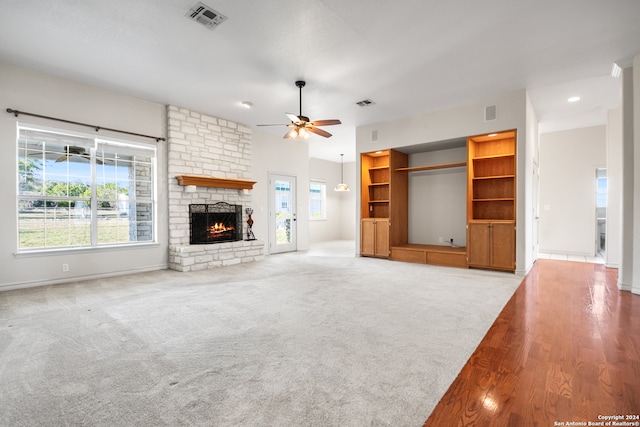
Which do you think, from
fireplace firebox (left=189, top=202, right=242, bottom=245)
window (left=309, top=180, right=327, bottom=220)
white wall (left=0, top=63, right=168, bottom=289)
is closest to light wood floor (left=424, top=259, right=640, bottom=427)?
fireplace firebox (left=189, top=202, right=242, bottom=245)

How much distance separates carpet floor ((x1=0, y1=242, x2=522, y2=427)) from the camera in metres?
1.65

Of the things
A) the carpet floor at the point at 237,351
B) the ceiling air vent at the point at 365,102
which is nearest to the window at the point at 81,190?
the carpet floor at the point at 237,351

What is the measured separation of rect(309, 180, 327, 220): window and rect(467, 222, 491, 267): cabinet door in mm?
6227

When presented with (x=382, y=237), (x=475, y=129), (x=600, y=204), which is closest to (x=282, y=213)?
(x=382, y=237)

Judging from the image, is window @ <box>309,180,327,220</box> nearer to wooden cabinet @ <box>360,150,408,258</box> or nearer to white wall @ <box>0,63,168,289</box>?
wooden cabinet @ <box>360,150,408,258</box>

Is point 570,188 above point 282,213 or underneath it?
above

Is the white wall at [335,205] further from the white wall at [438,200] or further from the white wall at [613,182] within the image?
the white wall at [613,182]

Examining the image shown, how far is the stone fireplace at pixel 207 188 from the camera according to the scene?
5938 mm

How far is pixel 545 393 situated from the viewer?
1.82m

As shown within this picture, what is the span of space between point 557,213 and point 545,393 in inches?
304

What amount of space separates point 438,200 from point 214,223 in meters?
5.09

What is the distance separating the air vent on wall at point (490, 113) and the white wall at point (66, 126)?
20.2ft

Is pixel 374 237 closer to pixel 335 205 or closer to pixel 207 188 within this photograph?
pixel 207 188

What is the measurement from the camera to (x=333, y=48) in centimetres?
383
